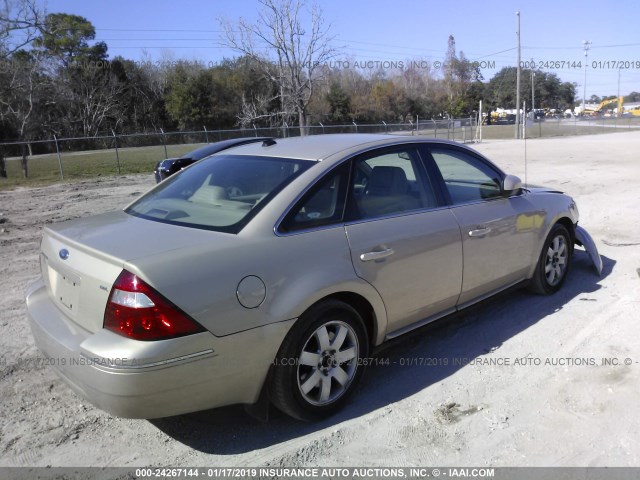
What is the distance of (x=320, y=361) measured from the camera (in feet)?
10.6

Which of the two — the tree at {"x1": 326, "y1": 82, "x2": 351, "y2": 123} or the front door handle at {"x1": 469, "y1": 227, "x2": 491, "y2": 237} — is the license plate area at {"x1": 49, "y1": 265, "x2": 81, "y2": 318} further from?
the tree at {"x1": 326, "y1": 82, "x2": 351, "y2": 123}

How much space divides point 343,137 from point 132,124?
5010cm

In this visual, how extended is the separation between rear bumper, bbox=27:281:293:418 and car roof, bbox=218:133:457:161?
1.31 m

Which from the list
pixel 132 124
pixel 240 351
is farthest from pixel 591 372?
pixel 132 124

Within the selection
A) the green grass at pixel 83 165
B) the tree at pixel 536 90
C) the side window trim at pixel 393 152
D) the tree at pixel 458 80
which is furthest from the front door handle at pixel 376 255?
the tree at pixel 536 90

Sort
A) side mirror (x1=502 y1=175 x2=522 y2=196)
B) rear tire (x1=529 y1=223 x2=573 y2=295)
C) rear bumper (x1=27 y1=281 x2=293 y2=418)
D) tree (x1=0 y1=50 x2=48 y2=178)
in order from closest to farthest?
rear bumper (x1=27 y1=281 x2=293 y2=418) → side mirror (x1=502 y1=175 x2=522 y2=196) → rear tire (x1=529 y1=223 x2=573 y2=295) → tree (x1=0 y1=50 x2=48 y2=178)

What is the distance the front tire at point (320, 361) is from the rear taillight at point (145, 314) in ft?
2.08

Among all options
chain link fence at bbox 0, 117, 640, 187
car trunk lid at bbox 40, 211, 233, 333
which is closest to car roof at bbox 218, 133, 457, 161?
car trunk lid at bbox 40, 211, 233, 333

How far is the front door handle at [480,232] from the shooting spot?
162 inches

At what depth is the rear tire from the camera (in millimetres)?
5055

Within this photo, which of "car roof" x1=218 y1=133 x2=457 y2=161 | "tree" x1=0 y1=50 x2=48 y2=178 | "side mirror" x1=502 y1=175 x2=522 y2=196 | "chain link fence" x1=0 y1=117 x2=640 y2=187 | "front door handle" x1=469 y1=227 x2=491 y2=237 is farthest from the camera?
"tree" x1=0 y1=50 x2=48 y2=178

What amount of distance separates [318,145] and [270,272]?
129cm

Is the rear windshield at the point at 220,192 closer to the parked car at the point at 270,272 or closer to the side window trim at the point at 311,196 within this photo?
the parked car at the point at 270,272

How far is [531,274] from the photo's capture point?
4980 millimetres
